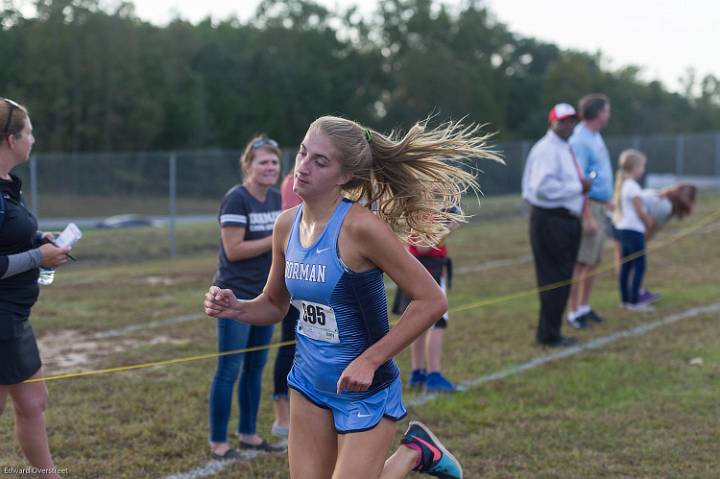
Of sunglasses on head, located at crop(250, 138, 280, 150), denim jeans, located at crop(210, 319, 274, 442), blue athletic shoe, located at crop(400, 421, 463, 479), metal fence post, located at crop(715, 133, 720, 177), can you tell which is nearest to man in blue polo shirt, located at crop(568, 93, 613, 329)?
sunglasses on head, located at crop(250, 138, 280, 150)

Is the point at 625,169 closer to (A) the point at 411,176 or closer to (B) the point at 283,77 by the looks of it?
(A) the point at 411,176

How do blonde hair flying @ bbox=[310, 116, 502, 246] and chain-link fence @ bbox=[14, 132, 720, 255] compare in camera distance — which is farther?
chain-link fence @ bbox=[14, 132, 720, 255]

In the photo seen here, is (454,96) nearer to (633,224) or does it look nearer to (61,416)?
(633,224)

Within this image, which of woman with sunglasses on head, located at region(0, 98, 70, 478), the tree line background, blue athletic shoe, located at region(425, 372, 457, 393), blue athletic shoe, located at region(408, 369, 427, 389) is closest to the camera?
woman with sunglasses on head, located at region(0, 98, 70, 478)

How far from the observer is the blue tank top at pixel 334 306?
329cm

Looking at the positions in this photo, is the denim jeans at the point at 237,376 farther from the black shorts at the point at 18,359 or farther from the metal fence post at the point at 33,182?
the metal fence post at the point at 33,182

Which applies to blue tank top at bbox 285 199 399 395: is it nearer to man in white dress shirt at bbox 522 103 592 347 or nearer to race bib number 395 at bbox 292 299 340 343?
race bib number 395 at bbox 292 299 340 343

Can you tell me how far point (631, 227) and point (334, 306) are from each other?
770 cm

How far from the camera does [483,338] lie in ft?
28.4

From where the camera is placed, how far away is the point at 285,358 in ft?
19.0

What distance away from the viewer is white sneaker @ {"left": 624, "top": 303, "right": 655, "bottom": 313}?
32.6 ft

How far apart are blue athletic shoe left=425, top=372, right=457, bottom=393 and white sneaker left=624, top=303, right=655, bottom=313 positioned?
405cm

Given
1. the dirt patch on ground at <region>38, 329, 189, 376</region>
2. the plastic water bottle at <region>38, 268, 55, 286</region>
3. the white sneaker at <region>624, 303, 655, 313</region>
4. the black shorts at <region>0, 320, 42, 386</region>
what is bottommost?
the dirt patch on ground at <region>38, 329, 189, 376</region>

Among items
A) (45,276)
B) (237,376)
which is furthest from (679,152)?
(45,276)
